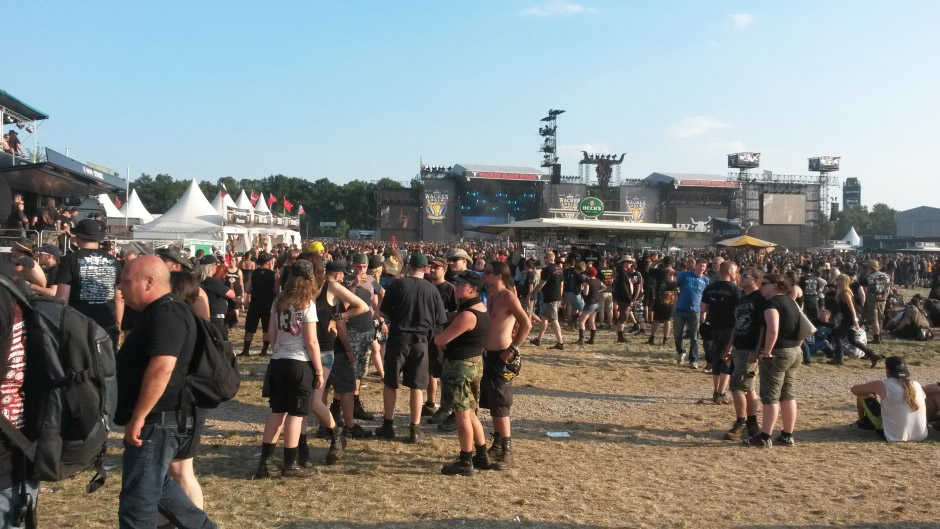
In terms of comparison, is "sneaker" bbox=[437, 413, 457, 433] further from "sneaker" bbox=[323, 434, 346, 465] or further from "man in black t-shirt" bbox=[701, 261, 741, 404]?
"man in black t-shirt" bbox=[701, 261, 741, 404]

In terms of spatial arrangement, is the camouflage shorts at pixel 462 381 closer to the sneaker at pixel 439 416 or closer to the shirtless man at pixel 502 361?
the shirtless man at pixel 502 361

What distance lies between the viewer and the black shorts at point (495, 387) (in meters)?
5.53

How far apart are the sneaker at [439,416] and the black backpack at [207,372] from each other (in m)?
3.94

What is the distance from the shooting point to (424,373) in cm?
632

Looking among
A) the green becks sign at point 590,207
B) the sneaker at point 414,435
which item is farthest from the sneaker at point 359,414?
the green becks sign at point 590,207

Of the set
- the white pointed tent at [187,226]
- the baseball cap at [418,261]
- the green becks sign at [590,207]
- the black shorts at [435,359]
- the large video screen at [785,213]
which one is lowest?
the black shorts at [435,359]

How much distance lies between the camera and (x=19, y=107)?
23.8 meters

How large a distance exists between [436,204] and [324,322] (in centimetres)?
6223

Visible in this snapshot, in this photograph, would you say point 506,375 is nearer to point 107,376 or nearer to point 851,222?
point 107,376

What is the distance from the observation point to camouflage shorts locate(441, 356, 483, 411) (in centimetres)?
529

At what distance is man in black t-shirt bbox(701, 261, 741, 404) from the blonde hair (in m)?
5.32

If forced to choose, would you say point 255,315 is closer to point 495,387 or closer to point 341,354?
point 341,354

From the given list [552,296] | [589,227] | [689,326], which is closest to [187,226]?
[589,227]

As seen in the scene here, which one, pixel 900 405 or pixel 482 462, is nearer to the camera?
pixel 482 462
